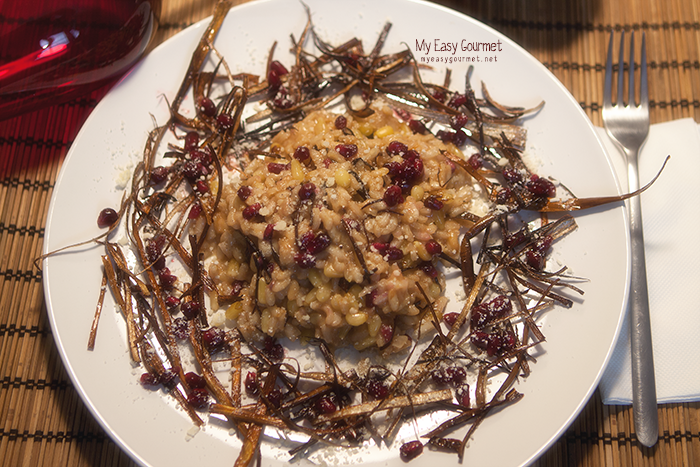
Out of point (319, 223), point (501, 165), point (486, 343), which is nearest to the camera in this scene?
point (319, 223)

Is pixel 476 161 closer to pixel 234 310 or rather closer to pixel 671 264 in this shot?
pixel 671 264

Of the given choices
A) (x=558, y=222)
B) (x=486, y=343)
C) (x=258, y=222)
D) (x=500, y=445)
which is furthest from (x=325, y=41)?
(x=500, y=445)

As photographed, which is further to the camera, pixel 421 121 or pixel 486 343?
pixel 421 121

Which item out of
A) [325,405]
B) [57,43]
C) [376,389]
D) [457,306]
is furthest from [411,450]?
[57,43]

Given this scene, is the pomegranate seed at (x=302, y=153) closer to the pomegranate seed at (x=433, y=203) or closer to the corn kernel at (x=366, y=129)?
the corn kernel at (x=366, y=129)

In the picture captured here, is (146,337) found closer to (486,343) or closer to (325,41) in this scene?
(486,343)

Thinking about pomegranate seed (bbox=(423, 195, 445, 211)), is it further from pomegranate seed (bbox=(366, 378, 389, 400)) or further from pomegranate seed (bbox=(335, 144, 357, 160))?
pomegranate seed (bbox=(366, 378, 389, 400))

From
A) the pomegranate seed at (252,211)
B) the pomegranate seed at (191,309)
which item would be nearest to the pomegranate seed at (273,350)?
the pomegranate seed at (191,309)
